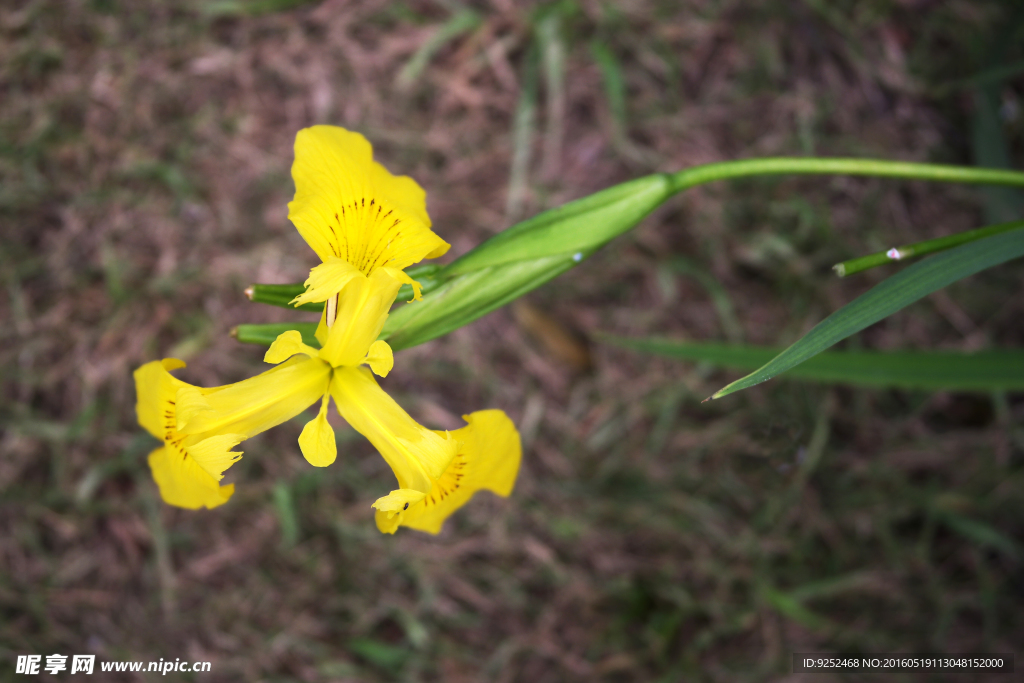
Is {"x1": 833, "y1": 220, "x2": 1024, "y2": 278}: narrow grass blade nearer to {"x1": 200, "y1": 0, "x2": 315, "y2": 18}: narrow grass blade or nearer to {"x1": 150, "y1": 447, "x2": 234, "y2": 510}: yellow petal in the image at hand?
{"x1": 150, "y1": 447, "x2": 234, "y2": 510}: yellow petal

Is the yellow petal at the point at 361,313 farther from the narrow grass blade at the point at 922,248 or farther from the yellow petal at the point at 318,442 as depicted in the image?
the narrow grass blade at the point at 922,248

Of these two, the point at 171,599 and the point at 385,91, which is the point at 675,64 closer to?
the point at 385,91

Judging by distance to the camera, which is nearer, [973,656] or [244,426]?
[244,426]

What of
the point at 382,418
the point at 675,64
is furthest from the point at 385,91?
the point at 382,418

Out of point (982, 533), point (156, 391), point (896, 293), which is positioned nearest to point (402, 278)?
point (156, 391)

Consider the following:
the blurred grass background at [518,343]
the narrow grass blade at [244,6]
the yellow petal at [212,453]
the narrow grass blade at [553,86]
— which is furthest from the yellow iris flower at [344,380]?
the narrow grass blade at [244,6]

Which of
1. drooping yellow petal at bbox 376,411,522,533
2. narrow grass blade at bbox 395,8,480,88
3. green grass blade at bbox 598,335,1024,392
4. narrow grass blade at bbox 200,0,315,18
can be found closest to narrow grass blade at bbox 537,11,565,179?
narrow grass blade at bbox 395,8,480,88
